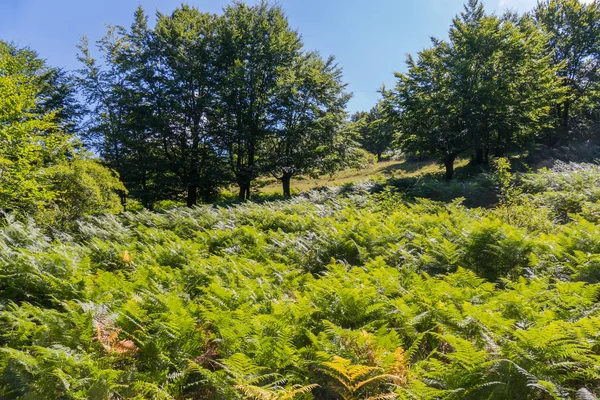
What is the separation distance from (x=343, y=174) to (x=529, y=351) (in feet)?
96.4

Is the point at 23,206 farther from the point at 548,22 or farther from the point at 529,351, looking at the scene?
the point at 548,22

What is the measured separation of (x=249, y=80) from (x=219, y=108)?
2.57 metres

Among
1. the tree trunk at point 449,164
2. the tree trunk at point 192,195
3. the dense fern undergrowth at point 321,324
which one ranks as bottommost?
the dense fern undergrowth at point 321,324

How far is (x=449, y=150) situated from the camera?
17.8 meters

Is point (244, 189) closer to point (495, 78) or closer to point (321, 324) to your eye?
point (495, 78)

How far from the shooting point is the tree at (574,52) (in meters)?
23.0

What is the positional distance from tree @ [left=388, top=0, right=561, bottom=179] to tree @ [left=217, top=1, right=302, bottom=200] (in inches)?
289

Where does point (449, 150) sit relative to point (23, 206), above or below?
above

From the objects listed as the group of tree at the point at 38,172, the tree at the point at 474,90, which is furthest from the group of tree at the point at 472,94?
the group of tree at the point at 38,172

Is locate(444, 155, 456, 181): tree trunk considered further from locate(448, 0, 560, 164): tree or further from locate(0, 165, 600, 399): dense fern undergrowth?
locate(0, 165, 600, 399): dense fern undergrowth

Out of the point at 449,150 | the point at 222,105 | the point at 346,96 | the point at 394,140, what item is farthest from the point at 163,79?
the point at 449,150

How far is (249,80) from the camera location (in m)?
Result: 20.2

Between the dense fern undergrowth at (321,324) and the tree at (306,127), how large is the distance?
1399 cm

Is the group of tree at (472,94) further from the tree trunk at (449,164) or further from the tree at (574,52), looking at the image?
the tree at (574,52)
